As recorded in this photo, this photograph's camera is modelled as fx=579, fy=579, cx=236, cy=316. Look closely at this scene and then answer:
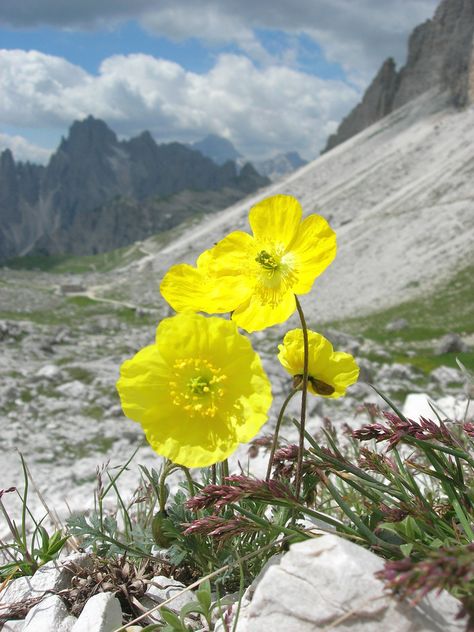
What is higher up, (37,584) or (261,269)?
(261,269)

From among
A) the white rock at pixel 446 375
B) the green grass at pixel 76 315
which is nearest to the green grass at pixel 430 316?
the white rock at pixel 446 375

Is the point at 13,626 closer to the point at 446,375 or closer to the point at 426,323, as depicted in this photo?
the point at 446,375

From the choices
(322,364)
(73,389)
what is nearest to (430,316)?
(73,389)

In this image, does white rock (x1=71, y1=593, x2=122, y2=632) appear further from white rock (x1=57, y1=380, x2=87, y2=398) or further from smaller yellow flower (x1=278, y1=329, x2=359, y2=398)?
white rock (x1=57, y1=380, x2=87, y2=398)

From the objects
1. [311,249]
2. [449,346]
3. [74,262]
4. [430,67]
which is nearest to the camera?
[311,249]

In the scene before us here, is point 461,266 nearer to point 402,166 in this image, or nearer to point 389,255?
point 389,255

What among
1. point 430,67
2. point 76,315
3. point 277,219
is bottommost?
point 76,315
